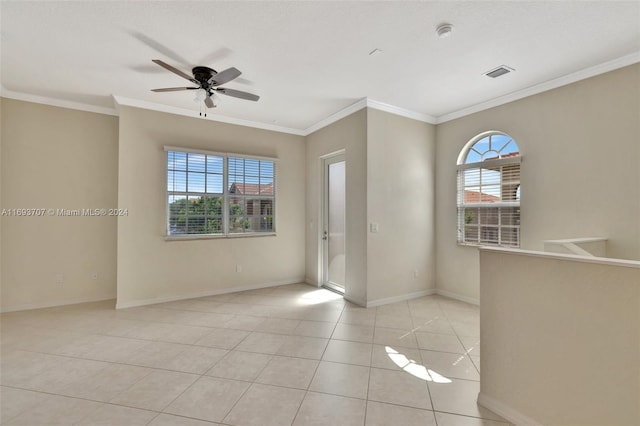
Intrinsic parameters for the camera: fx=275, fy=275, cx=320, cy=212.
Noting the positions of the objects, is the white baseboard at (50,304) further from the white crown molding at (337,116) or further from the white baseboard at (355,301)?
the white crown molding at (337,116)

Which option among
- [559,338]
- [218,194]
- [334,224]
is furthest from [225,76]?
[559,338]

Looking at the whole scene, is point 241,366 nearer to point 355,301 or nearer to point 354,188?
point 355,301

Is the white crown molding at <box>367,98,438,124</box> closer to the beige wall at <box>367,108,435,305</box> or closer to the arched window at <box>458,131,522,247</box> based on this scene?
the beige wall at <box>367,108,435,305</box>

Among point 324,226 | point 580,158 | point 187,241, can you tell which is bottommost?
point 187,241

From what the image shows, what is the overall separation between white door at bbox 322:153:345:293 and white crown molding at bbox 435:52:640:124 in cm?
201

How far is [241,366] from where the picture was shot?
7.93 feet

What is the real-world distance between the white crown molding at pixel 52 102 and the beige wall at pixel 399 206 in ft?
13.3

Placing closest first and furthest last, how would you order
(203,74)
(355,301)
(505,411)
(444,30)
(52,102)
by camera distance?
(505,411) → (444,30) → (203,74) → (52,102) → (355,301)

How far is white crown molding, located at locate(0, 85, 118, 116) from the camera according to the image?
368cm

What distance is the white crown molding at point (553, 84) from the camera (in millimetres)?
2787

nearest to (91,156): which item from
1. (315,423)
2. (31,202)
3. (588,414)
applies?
(31,202)

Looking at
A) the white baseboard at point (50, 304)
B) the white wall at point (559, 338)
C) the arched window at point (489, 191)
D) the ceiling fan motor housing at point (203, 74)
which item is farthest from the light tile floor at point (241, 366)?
the ceiling fan motor housing at point (203, 74)

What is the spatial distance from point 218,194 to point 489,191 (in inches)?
165

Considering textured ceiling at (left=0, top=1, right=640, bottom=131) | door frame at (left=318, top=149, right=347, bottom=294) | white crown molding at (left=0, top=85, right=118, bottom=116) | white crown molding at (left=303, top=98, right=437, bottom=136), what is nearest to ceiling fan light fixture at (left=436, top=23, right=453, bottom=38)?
textured ceiling at (left=0, top=1, right=640, bottom=131)
